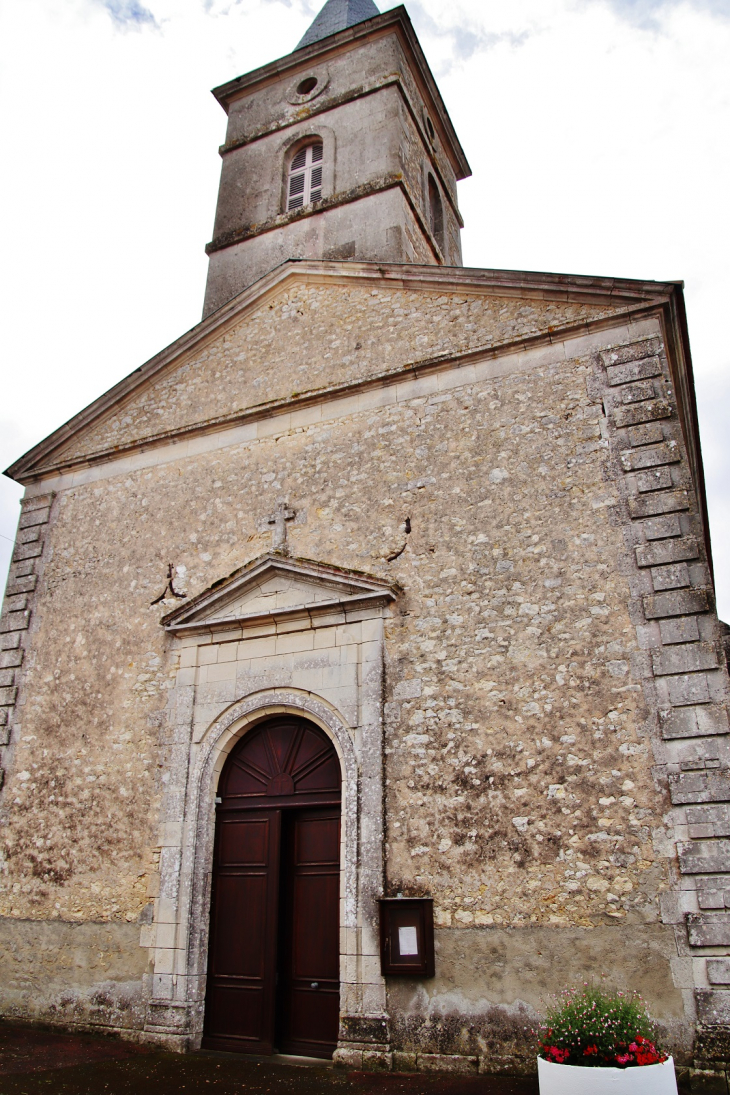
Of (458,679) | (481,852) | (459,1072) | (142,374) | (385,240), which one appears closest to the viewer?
(459,1072)

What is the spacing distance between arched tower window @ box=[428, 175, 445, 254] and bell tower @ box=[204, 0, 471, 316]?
2cm

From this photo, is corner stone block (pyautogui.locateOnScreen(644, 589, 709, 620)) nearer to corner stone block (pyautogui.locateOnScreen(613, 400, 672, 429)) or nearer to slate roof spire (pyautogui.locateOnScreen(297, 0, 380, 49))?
corner stone block (pyautogui.locateOnScreen(613, 400, 672, 429))

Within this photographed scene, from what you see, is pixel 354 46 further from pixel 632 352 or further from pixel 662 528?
pixel 662 528

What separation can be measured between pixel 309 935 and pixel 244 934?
2.08 ft

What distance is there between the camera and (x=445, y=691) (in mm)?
6906

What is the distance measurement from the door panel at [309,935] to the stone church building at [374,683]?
25mm

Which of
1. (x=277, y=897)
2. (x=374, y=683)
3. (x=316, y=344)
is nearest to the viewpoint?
(x=277, y=897)

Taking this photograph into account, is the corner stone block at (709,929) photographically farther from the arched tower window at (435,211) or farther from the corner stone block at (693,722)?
the arched tower window at (435,211)

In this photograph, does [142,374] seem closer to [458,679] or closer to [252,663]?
[252,663]

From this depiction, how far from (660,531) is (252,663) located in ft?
13.4

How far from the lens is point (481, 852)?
632 cm

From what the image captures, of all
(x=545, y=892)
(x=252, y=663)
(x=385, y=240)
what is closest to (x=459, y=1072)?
(x=545, y=892)

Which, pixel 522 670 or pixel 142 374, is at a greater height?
pixel 142 374

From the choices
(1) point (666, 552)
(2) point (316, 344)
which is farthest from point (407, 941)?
(2) point (316, 344)
